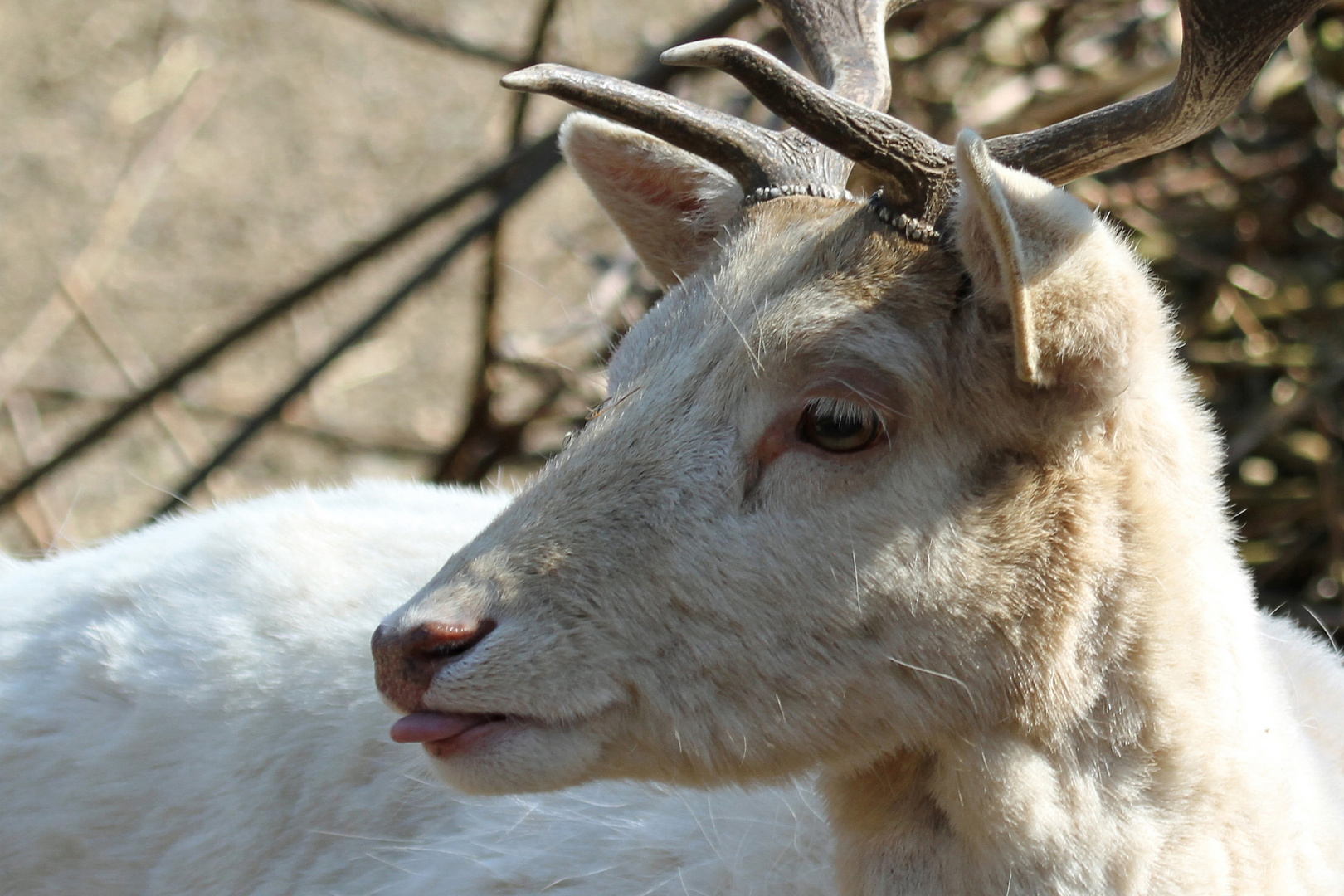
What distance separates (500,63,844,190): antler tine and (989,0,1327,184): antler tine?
0.38 metres

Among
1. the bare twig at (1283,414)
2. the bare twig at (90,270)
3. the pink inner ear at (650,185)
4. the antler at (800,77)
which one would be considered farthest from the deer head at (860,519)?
the bare twig at (90,270)

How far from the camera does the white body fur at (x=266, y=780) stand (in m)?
2.47

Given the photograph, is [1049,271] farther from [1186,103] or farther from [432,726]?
[432,726]

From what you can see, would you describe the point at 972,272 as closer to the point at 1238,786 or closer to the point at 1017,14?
the point at 1238,786

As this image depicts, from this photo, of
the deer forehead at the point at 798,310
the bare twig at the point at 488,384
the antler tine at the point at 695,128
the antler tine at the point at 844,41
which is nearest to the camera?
the deer forehead at the point at 798,310

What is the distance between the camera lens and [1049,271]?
1.77m

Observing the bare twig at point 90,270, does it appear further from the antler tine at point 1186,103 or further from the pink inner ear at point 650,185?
the antler tine at point 1186,103

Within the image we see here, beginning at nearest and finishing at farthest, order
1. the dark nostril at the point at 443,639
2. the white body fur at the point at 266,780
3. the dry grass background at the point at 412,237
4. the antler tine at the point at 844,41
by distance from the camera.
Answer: the dark nostril at the point at 443,639, the antler tine at the point at 844,41, the white body fur at the point at 266,780, the dry grass background at the point at 412,237

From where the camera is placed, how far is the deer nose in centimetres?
186

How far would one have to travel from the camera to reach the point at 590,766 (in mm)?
1938

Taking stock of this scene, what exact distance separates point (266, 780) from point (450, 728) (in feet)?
2.78

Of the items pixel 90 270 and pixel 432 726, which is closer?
pixel 432 726

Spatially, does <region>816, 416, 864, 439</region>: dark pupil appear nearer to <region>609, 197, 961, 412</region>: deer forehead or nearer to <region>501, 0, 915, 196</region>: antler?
<region>609, 197, 961, 412</region>: deer forehead

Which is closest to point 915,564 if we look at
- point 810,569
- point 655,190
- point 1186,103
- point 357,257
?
point 810,569
